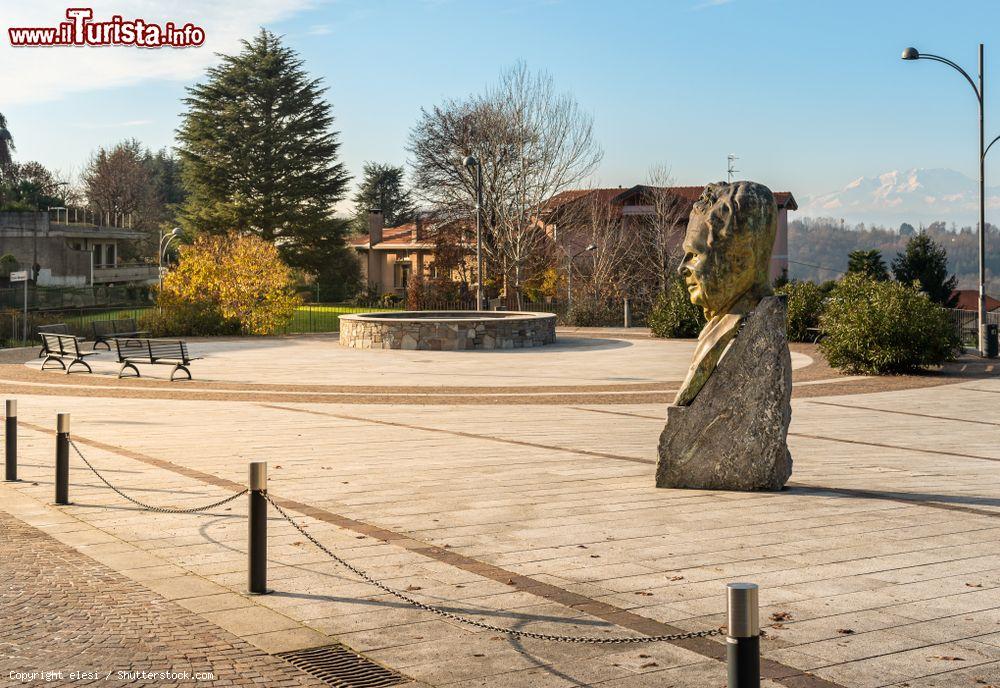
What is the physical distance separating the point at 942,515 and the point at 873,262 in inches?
1365

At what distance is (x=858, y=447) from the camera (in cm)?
1375

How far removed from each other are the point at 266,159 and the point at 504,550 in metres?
57.8

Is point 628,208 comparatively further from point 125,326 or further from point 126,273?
point 125,326

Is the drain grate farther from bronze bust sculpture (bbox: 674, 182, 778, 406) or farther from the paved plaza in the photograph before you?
bronze bust sculpture (bbox: 674, 182, 778, 406)

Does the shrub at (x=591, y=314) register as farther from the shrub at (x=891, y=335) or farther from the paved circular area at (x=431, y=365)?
the shrub at (x=891, y=335)

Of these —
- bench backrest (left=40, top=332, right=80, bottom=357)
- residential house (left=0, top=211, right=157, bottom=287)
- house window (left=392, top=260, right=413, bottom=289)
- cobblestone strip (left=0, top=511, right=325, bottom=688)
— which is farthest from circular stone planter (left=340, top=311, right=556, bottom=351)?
house window (left=392, top=260, right=413, bottom=289)

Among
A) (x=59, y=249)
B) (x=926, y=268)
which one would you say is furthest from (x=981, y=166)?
(x=59, y=249)

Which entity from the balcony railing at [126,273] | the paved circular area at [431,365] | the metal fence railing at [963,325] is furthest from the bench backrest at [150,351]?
the balcony railing at [126,273]

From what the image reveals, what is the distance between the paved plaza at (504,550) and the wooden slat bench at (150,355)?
21.3 feet

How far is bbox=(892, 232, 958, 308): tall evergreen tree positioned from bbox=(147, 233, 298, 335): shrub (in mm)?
26977

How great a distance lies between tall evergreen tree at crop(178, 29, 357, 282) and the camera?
2479 inches

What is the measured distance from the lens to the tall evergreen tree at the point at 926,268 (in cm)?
4903

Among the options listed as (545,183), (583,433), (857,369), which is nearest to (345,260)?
(545,183)

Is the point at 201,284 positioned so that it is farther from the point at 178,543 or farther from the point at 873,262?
the point at 178,543
